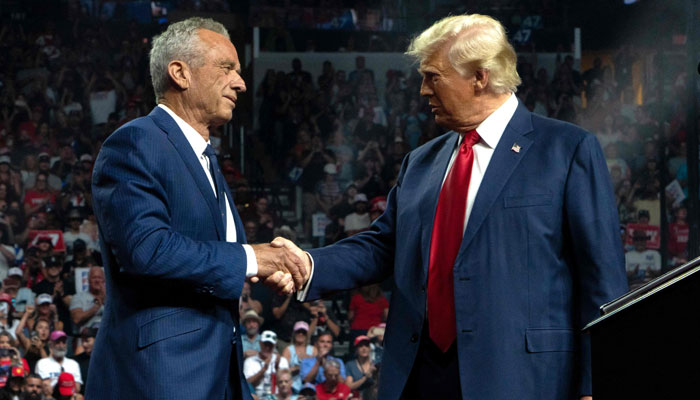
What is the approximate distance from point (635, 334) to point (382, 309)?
5720 millimetres

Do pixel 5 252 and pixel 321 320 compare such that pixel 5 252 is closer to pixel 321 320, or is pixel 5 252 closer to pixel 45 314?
pixel 45 314

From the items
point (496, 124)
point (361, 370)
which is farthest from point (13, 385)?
point (496, 124)

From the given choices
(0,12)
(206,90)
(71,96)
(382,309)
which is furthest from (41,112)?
(206,90)

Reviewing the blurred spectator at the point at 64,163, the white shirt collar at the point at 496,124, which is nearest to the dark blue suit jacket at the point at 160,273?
the white shirt collar at the point at 496,124

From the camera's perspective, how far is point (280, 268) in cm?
238

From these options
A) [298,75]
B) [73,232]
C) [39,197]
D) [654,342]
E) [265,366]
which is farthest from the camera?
[298,75]

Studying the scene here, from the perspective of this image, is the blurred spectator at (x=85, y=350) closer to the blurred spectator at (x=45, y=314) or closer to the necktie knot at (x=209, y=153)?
the blurred spectator at (x=45, y=314)

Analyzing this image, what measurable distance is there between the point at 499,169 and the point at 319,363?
4587 millimetres

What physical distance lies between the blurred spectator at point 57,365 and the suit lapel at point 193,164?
4511 mm

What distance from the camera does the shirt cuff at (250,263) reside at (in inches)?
84.7

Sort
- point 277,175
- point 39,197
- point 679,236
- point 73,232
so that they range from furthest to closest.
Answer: point 277,175
point 679,236
point 39,197
point 73,232

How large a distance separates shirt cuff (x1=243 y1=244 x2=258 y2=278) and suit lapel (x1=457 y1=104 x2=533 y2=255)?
20.0 inches

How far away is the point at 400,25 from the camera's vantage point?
11273mm

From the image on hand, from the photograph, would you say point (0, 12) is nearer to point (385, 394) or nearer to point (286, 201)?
point (286, 201)
